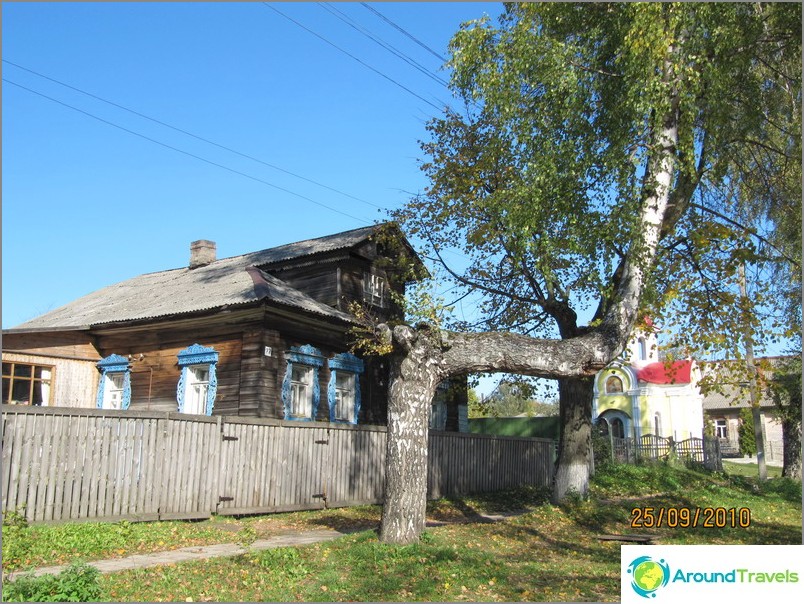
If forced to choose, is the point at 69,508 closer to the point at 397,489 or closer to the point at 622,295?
the point at 397,489

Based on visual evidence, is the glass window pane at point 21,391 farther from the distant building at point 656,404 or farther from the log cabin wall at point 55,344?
the distant building at point 656,404

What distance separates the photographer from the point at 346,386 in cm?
2153

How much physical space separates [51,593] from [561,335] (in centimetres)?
1282

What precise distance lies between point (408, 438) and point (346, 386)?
36.4 ft

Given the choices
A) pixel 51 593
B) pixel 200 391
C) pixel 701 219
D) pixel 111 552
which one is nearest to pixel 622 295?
pixel 701 219

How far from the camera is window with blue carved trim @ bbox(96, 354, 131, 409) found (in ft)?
68.6

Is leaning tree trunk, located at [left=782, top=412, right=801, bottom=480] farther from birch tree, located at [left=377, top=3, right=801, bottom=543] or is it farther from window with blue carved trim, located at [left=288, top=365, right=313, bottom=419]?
window with blue carved trim, located at [left=288, top=365, right=313, bottom=419]

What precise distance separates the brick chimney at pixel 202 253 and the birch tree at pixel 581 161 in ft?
39.4

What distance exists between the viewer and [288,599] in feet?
24.8

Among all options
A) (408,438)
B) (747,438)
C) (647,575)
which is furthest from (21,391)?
(747,438)

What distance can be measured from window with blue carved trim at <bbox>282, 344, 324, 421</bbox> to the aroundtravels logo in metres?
13.6

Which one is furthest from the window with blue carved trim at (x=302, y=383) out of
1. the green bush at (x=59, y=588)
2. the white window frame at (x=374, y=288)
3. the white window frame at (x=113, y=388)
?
the green bush at (x=59, y=588)

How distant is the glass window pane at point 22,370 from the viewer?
65.7 ft

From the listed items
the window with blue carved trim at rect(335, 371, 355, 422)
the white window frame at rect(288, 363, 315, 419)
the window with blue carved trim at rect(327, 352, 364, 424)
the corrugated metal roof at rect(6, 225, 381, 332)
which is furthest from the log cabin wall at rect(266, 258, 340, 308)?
the white window frame at rect(288, 363, 315, 419)
